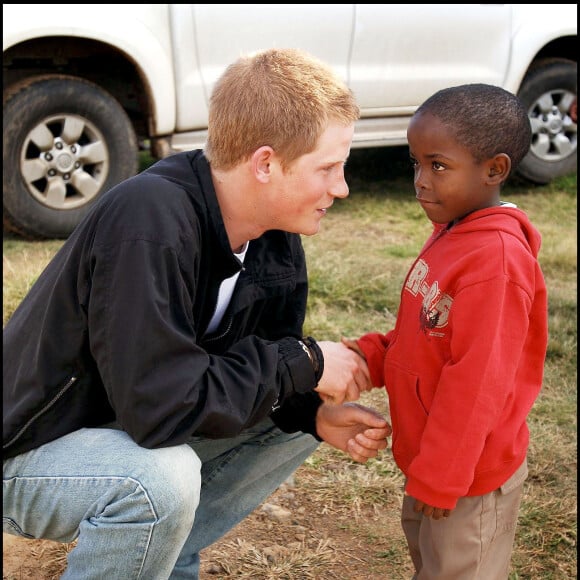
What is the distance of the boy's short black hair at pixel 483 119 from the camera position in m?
2.14

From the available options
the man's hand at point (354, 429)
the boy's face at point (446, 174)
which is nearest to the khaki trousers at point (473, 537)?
the man's hand at point (354, 429)

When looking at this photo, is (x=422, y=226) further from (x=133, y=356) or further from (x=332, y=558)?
(x=133, y=356)

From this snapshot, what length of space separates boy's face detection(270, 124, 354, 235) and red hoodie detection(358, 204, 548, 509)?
0.30m

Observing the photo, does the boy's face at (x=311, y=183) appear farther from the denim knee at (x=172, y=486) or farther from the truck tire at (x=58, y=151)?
the truck tire at (x=58, y=151)

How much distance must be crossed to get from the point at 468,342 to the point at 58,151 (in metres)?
3.86

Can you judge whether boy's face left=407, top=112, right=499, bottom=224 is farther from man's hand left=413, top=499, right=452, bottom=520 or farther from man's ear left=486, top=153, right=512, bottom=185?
man's hand left=413, top=499, right=452, bottom=520

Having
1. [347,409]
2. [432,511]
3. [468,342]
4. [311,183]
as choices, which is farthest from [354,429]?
[311,183]

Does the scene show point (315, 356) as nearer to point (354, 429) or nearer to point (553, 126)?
point (354, 429)

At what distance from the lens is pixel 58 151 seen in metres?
5.34

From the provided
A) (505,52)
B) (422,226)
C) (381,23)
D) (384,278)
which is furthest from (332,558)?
(505,52)

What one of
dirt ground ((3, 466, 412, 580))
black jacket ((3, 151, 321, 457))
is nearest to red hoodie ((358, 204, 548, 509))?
black jacket ((3, 151, 321, 457))

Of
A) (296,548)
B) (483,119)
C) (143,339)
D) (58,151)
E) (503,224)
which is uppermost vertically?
(483,119)

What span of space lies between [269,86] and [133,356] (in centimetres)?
74

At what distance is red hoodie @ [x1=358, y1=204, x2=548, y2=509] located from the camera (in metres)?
2.02
